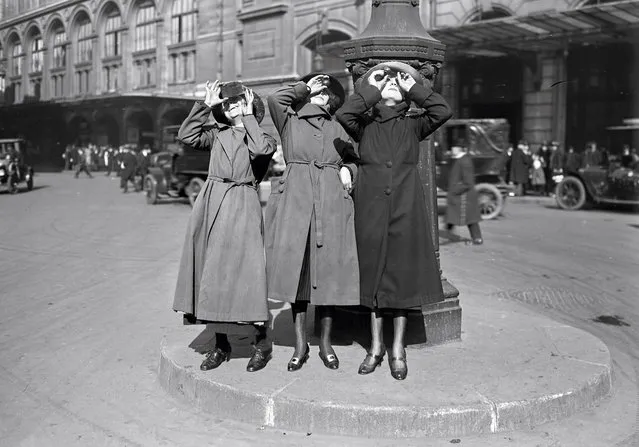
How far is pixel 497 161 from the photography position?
1527 centimetres

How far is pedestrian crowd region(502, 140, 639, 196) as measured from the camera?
20016mm

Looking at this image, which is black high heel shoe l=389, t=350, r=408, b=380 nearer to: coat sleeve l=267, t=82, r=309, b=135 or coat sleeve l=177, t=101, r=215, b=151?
coat sleeve l=267, t=82, r=309, b=135

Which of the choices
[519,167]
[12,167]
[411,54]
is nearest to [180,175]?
[12,167]

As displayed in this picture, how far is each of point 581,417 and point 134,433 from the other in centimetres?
240

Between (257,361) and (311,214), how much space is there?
37.2 inches

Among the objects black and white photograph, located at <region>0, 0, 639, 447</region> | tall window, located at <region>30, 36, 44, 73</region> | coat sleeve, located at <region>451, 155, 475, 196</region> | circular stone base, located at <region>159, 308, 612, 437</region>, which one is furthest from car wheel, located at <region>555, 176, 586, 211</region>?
tall window, located at <region>30, 36, 44, 73</region>

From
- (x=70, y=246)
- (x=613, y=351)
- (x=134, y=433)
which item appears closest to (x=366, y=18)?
(x=70, y=246)

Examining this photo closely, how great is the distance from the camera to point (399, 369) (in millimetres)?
4117

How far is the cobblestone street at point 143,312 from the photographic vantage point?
3.71m

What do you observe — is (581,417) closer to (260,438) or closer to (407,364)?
(407,364)

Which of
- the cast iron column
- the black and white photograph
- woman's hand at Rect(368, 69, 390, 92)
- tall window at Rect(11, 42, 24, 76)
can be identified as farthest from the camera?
tall window at Rect(11, 42, 24, 76)

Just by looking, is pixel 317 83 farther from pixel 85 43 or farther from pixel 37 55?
pixel 37 55

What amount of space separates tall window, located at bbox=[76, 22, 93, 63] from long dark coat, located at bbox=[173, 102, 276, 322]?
160ft

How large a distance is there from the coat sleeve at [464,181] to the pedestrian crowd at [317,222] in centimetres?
692
